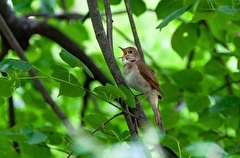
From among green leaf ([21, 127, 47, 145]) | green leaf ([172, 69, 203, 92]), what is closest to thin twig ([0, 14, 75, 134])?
green leaf ([21, 127, 47, 145])

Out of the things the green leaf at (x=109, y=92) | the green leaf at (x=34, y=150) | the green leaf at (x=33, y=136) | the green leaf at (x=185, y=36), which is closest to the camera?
the green leaf at (x=109, y=92)

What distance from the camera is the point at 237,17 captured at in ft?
7.64

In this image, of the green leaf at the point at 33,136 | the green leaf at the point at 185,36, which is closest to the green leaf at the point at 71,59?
the green leaf at the point at 33,136

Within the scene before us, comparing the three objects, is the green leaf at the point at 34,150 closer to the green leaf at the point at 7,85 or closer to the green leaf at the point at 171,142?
the green leaf at the point at 7,85

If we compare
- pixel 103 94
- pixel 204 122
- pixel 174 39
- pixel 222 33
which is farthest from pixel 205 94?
pixel 103 94

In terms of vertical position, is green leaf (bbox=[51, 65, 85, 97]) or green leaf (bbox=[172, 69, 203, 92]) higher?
green leaf (bbox=[51, 65, 85, 97])

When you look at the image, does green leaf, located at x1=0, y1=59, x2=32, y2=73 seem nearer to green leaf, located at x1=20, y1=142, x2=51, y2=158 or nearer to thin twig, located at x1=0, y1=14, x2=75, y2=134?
green leaf, located at x1=20, y1=142, x2=51, y2=158

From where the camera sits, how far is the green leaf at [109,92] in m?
1.88

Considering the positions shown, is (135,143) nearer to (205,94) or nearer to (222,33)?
(205,94)

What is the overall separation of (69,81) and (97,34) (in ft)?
0.63

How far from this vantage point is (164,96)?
328cm

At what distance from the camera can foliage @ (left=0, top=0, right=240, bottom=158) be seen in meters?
1.94

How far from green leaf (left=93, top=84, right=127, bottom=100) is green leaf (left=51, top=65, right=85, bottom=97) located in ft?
0.31

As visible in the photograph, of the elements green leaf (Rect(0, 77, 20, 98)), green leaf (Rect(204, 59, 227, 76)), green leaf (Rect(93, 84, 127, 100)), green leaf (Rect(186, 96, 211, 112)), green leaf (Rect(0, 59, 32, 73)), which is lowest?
green leaf (Rect(186, 96, 211, 112))
